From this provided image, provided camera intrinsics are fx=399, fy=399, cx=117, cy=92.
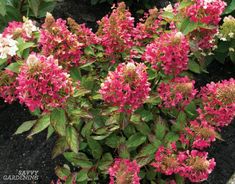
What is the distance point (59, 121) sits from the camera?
1.92 m

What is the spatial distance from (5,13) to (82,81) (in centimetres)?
118

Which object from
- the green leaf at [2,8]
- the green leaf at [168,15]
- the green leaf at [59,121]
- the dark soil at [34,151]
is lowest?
the dark soil at [34,151]

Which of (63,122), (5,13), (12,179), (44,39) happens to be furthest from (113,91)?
(5,13)

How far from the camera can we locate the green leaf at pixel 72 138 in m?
2.02

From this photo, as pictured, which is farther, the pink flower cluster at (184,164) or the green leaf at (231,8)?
the green leaf at (231,8)

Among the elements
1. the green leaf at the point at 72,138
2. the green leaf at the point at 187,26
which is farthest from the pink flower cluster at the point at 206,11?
the green leaf at the point at 72,138

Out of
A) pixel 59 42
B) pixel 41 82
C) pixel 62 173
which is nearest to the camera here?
pixel 41 82

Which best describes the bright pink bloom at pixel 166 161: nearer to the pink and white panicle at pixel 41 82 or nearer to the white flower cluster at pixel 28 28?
the pink and white panicle at pixel 41 82

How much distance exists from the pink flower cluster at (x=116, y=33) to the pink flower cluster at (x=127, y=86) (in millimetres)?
400

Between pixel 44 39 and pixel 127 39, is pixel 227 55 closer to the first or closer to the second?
pixel 127 39

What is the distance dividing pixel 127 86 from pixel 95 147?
1.89 feet

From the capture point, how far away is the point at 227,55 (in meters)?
3.29

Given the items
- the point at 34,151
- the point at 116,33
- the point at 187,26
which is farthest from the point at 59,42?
the point at 34,151

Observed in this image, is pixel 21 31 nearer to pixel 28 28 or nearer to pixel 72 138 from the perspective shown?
pixel 28 28
